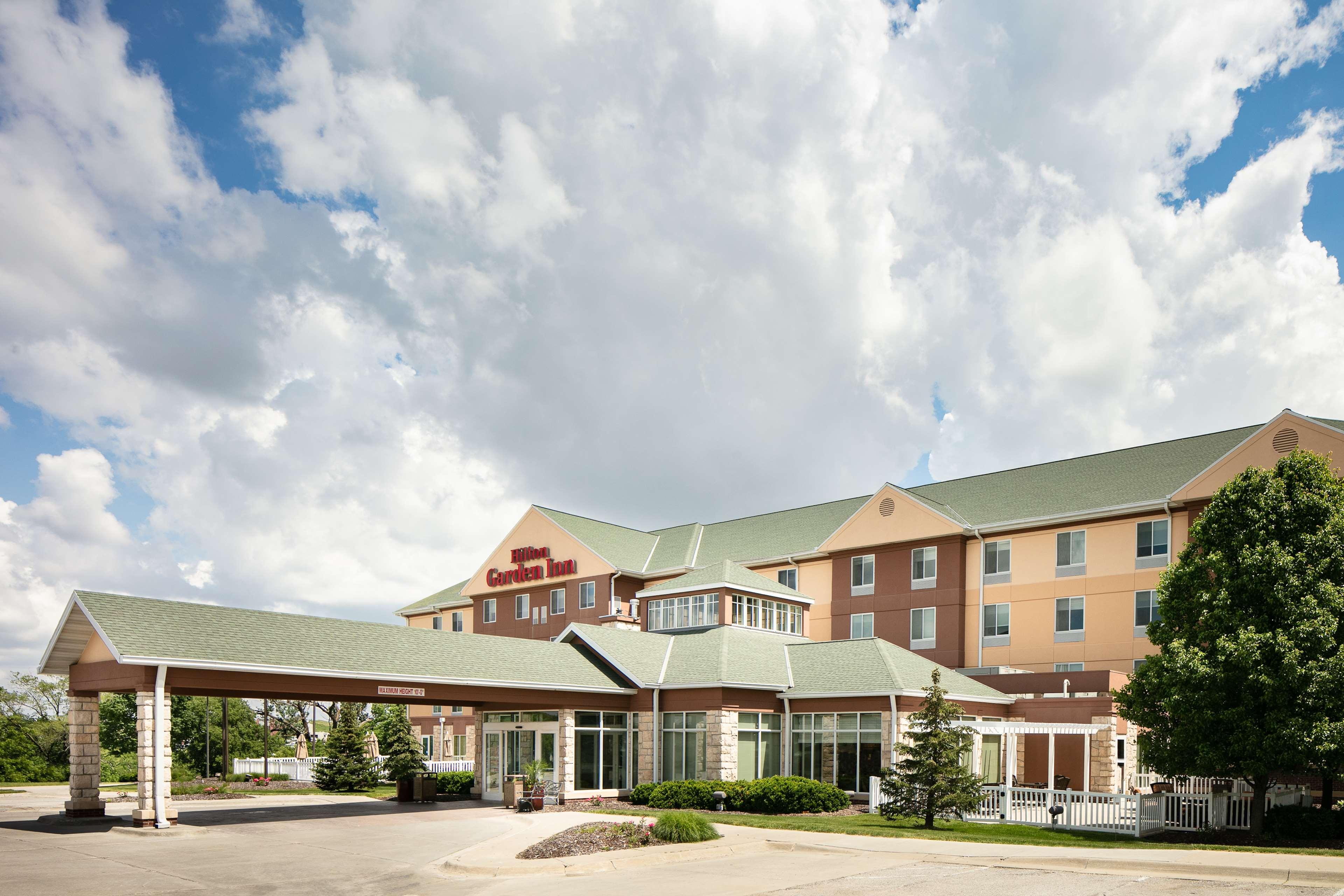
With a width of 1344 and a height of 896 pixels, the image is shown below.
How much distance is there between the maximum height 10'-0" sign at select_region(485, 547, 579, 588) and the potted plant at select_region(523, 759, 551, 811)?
21.5 m

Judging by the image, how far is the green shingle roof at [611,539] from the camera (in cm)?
5497

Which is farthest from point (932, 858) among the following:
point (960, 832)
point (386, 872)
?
point (386, 872)

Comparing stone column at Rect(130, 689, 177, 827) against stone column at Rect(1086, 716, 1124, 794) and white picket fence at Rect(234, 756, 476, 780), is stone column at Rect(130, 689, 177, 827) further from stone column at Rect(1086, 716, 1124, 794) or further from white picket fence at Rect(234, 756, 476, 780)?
stone column at Rect(1086, 716, 1124, 794)

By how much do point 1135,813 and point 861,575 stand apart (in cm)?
2183

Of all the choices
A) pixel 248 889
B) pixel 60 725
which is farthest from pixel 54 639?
pixel 60 725

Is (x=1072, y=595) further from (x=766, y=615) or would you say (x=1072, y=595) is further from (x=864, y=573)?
(x=766, y=615)

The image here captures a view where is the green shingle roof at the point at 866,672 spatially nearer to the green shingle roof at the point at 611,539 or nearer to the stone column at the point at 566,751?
the stone column at the point at 566,751

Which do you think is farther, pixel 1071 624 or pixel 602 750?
pixel 1071 624

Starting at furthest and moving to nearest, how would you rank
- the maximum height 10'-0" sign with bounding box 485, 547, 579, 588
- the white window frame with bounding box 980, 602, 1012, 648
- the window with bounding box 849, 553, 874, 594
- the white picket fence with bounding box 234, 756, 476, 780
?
the maximum height 10'-0" sign with bounding box 485, 547, 579, 588
the white picket fence with bounding box 234, 756, 476, 780
the window with bounding box 849, 553, 874, 594
the white window frame with bounding box 980, 602, 1012, 648

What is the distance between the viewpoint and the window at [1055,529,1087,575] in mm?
41938

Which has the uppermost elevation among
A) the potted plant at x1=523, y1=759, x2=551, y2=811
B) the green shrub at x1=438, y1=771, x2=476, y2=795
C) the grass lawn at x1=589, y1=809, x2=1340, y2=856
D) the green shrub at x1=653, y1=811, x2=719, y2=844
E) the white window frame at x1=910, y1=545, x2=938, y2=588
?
the white window frame at x1=910, y1=545, x2=938, y2=588

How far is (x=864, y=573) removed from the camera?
157 ft

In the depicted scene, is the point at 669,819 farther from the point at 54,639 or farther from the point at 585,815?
the point at 54,639

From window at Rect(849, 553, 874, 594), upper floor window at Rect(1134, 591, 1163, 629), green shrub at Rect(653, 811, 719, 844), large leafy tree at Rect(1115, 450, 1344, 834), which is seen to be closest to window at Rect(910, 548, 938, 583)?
window at Rect(849, 553, 874, 594)
